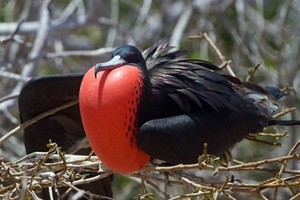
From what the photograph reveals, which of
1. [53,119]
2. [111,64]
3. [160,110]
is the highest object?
[111,64]

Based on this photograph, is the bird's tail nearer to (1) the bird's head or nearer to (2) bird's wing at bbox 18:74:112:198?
(1) the bird's head

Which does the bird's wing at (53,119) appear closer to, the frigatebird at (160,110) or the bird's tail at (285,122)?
the frigatebird at (160,110)

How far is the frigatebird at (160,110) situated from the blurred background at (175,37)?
888 millimetres

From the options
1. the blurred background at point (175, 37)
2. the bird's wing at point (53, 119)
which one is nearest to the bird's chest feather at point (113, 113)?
the bird's wing at point (53, 119)

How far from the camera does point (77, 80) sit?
95.7 inches

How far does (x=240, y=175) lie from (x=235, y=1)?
31.1 inches

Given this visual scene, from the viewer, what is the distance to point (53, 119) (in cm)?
269

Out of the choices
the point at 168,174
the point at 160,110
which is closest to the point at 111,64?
the point at 160,110

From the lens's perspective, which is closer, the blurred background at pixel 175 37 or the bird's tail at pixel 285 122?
the bird's tail at pixel 285 122

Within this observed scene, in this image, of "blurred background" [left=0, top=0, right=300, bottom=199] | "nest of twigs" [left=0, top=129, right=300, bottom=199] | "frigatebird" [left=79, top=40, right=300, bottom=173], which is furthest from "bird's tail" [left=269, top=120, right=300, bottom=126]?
"blurred background" [left=0, top=0, right=300, bottom=199]

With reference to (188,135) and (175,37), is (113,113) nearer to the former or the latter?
(188,135)

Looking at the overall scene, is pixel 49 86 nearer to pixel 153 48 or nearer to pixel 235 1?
pixel 153 48

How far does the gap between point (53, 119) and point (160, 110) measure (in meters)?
0.58

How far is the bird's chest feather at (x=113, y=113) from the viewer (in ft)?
6.77
